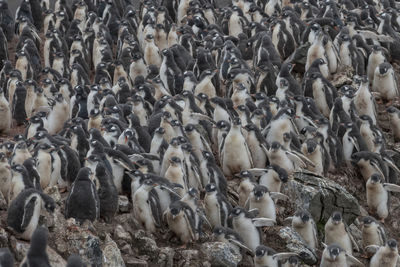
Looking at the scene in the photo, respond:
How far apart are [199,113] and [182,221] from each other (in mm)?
3818

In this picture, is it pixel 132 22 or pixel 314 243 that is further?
pixel 132 22

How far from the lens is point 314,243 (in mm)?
A: 15281

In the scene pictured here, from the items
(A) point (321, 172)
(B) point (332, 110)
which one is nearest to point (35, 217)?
(A) point (321, 172)

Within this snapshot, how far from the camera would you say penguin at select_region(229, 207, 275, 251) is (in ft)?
46.8

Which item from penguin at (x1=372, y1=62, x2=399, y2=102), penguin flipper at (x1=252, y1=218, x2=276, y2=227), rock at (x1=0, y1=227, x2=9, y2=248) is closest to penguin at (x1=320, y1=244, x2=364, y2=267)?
penguin flipper at (x1=252, y1=218, x2=276, y2=227)

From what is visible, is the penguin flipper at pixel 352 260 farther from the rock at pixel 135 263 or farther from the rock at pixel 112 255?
the rock at pixel 112 255

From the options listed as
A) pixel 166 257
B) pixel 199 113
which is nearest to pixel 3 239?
pixel 166 257

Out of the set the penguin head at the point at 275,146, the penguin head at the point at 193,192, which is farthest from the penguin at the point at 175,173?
the penguin head at the point at 275,146

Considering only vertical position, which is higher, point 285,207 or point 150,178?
point 150,178

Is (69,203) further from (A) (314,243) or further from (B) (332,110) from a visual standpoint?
(B) (332,110)

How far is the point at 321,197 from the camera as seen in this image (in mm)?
15938

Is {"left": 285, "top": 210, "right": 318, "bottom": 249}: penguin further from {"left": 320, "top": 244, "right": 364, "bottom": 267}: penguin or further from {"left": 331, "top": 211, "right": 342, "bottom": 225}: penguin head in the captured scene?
{"left": 320, "top": 244, "right": 364, "bottom": 267}: penguin

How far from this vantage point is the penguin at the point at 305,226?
14940 mm

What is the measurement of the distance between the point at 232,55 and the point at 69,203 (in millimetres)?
7807
